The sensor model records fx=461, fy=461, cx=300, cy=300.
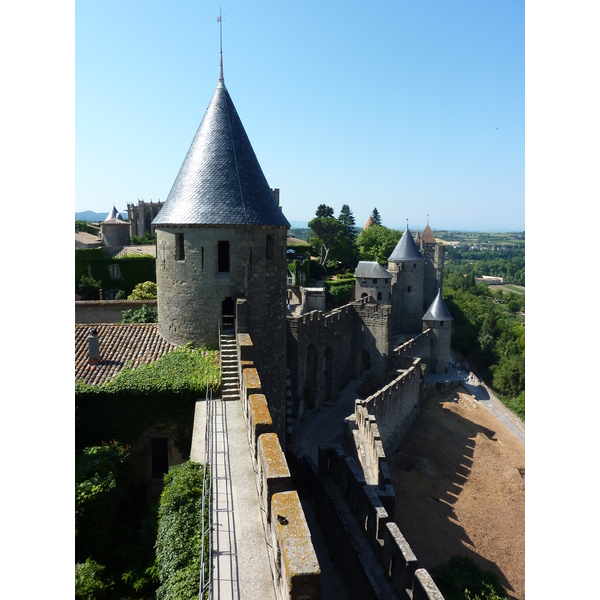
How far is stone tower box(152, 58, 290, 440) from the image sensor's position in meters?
13.8

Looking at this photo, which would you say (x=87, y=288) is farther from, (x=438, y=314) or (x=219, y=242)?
(x=438, y=314)

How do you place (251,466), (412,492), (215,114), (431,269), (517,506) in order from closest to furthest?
(251,466)
(215,114)
(412,492)
(517,506)
(431,269)

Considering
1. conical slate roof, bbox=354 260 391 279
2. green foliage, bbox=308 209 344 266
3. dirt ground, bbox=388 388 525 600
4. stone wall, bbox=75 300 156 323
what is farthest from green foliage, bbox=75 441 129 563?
green foliage, bbox=308 209 344 266

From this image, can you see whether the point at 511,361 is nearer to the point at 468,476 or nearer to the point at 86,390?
the point at 468,476

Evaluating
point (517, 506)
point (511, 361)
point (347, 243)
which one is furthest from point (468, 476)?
point (347, 243)

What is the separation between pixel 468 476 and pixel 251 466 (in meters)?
19.2

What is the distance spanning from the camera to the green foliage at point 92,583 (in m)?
8.41

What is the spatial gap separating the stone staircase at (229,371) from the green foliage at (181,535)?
294 centimetres

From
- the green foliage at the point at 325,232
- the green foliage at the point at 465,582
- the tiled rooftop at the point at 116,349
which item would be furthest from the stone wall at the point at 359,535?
the green foliage at the point at 325,232

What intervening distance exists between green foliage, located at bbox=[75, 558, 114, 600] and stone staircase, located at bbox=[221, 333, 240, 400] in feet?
15.0

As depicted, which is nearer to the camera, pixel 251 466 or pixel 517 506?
pixel 251 466

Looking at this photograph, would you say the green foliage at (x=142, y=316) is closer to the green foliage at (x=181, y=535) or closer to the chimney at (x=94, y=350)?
the chimney at (x=94, y=350)

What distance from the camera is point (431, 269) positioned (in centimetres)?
A: 5184
